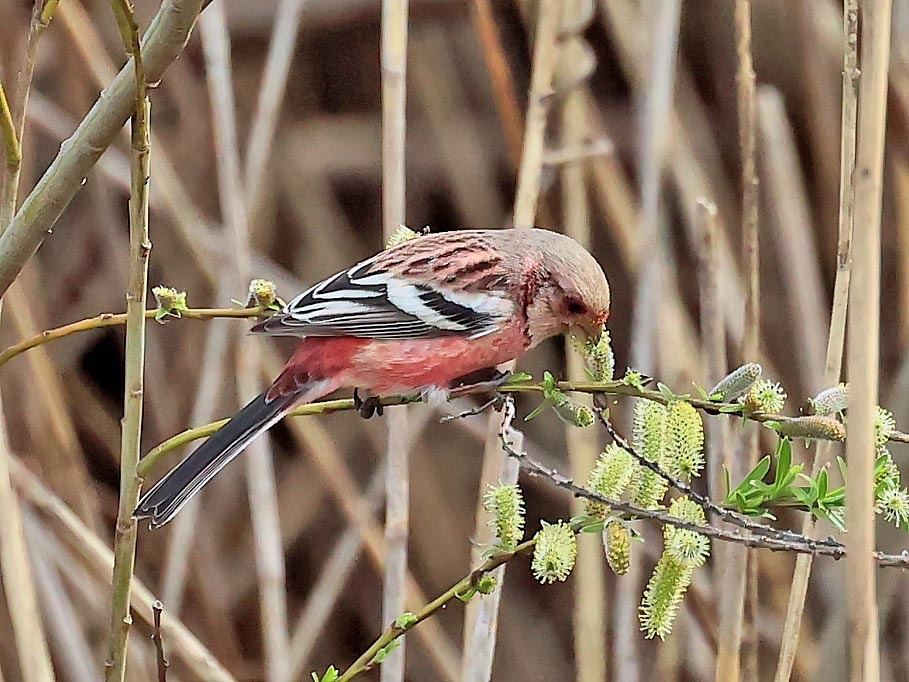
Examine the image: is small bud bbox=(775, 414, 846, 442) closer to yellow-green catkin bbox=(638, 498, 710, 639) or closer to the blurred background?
yellow-green catkin bbox=(638, 498, 710, 639)

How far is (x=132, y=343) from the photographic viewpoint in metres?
0.72

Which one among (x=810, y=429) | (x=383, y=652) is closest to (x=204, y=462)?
(x=383, y=652)

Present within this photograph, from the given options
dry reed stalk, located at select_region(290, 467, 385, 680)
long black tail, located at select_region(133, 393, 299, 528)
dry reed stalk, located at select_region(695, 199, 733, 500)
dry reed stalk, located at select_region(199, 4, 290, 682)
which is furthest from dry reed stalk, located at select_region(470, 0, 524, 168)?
long black tail, located at select_region(133, 393, 299, 528)

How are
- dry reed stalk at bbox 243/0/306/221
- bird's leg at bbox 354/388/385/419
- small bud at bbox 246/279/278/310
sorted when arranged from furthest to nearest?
dry reed stalk at bbox 243/0/306/221 < bird's leg at bbox 354/388/385/419 < small bud at bbox 246/279/278/310

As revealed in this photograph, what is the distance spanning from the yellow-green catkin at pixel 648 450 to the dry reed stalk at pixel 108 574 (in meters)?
0.62

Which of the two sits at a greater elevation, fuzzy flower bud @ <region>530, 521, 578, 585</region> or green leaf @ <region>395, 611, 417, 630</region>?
fuzzy flower bud @ <region>530, 521, 578, 585</region>

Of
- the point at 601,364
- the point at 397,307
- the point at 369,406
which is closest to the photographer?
the point at 601,364

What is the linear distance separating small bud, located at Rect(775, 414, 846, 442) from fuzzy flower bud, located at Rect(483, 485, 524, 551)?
18cm

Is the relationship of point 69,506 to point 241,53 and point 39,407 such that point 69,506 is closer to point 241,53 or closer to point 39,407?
point 39,407

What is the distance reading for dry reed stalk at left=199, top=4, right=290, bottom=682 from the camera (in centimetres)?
150

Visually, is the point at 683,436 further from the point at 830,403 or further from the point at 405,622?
the point at 405,622

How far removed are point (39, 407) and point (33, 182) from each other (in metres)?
0.43

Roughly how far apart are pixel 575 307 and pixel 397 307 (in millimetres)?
210

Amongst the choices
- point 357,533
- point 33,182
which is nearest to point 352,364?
point 357,533
